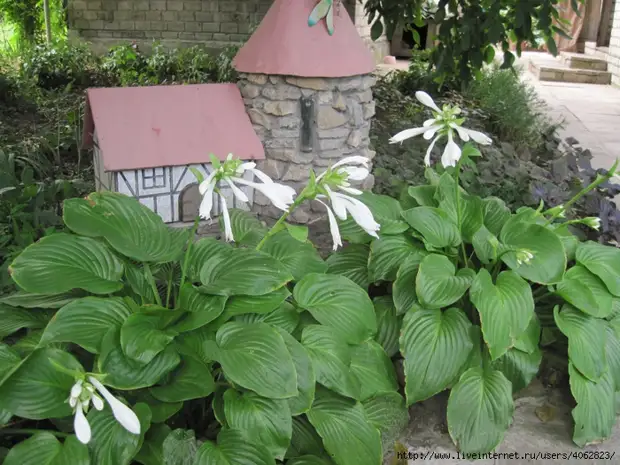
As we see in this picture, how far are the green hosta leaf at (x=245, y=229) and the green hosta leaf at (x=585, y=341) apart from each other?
111 centimetres

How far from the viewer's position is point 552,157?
183 inches

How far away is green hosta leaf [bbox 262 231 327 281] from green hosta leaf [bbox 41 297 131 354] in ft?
1.96

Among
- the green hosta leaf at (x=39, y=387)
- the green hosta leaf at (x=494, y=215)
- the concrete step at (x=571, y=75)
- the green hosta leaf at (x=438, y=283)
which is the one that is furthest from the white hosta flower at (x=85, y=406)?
the concrete step at (x=571, y=75)

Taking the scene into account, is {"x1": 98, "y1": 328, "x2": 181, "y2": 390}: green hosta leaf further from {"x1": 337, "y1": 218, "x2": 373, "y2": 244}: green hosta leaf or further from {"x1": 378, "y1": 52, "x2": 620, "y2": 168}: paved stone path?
{"x1": 378, "y1": 52, "x2": 620, "y2": 168}: paved stone path

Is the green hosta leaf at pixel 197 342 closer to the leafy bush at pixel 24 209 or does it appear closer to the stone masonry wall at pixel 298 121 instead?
the leafy bush at pixel 24 209

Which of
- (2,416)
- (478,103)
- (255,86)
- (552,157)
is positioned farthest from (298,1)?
(478,103)

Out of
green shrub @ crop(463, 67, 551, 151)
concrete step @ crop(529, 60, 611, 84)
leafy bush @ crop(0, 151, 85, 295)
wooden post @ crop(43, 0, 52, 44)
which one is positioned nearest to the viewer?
leafy bush @ crop(0, 151, 85, 295)

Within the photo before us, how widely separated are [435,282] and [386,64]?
9328 millimetres

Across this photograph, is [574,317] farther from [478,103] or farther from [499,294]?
[478,103]

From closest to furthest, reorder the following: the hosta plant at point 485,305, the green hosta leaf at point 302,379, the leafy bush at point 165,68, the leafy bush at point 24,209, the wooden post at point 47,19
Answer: the green hosta leaf at point 302,379, the hosta plant at point 485,305, the leafy bush at point 24,209, the leafy bush at point 165,68, the wooden post at point 47,19

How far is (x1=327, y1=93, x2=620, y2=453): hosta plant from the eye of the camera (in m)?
1.99

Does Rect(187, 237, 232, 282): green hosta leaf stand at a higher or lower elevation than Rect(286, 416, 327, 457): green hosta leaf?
higher

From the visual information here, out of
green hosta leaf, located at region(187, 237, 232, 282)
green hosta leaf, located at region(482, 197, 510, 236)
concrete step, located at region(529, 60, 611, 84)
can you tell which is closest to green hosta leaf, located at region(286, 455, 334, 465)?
green hosta leaf, located at region(187, 237, 232, 282)

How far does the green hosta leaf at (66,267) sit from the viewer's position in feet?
5.86
